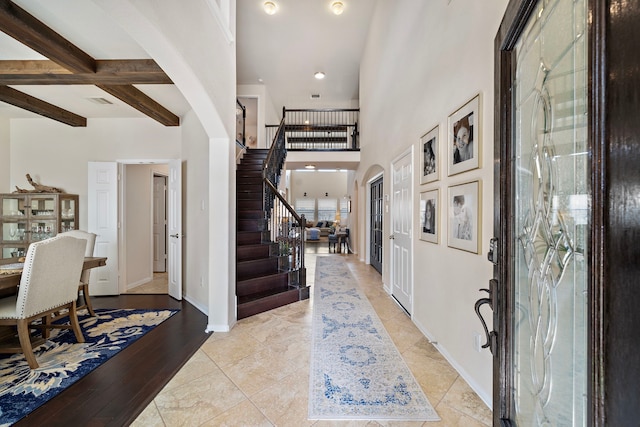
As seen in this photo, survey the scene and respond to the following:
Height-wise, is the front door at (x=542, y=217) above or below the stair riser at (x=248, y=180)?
below

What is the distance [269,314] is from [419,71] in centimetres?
347

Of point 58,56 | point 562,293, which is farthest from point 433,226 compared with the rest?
point 58,56

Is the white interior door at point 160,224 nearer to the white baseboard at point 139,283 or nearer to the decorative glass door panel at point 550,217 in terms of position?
the white baseboard at point 139,283

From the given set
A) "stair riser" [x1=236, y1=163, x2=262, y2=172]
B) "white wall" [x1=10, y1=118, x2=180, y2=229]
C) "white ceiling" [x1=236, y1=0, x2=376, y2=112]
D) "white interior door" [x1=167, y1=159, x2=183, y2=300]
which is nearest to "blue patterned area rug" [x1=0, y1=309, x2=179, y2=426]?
"white interior door" [x1=167, y1=159, x2=183, y2=300]

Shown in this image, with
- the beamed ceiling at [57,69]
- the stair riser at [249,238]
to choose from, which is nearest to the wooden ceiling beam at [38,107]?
the beamed ceiling at [57,69]

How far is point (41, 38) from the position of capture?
2.29m

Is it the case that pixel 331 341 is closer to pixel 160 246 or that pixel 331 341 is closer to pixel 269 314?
pixel 269 314

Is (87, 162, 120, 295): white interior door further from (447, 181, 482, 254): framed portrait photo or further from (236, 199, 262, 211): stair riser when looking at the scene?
(447, 181, 482, 254): framed portrait photo

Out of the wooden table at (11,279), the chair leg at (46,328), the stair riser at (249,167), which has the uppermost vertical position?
the stair riser at (249,167)

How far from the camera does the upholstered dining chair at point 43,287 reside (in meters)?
2.32

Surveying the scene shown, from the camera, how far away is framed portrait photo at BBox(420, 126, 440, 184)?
2703 millimetres

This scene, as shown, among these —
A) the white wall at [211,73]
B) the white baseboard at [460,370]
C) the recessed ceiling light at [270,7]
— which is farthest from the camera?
the recessed ceiling light at [270,7]

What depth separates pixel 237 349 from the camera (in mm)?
2689

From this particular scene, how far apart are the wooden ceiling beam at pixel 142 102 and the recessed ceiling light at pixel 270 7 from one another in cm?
267
